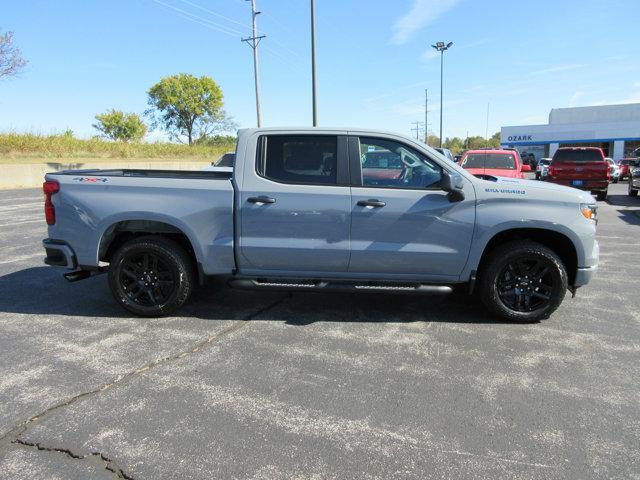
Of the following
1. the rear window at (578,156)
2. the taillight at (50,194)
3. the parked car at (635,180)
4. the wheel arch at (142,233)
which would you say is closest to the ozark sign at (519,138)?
the parked car at (635,180)

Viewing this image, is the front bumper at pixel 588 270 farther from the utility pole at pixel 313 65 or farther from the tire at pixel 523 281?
the utility pole at pixel 313 65

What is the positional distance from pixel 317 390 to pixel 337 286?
4.63 ft

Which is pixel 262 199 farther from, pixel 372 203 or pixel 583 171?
pixel 583 171

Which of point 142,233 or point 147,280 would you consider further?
point 142,233

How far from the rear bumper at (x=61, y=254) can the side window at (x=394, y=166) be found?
118 inches

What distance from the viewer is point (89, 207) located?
15.4 feet

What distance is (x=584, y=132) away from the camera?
5559 centimetres

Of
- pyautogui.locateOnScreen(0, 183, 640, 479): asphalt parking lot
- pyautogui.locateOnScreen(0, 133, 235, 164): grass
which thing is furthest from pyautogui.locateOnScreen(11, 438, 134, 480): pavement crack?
pyautogui.locateOnScreen(0, 133, 235, 164): grass

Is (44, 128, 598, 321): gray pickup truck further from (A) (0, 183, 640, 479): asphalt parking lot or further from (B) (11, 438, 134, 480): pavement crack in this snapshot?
(B) (11, 438, 134, 480): pavement crack

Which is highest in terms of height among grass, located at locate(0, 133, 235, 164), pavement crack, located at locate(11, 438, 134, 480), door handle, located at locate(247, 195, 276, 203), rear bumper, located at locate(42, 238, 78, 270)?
grass, located at locate(0, 133, 235, 164)

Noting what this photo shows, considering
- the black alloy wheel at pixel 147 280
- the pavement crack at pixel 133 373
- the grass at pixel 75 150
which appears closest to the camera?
the pavement crack at pixel 133 373

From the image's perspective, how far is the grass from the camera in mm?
28891

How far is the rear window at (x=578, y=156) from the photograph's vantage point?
1684cm

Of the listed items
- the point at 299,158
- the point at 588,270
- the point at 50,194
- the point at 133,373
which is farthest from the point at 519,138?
the point at 133,373
